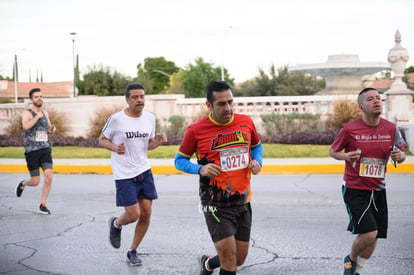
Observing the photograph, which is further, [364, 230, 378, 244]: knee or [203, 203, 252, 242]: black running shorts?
[364, 230, 378, 244]: knee

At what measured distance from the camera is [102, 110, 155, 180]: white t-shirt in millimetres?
6535

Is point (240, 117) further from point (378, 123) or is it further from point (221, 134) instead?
point (378, 123)

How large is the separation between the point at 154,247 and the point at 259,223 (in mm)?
1879

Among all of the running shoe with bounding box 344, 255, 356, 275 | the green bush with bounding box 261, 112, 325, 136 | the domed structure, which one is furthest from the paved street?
the domed structure

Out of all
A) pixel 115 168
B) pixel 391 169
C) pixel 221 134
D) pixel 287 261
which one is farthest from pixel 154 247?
pixel 391 169

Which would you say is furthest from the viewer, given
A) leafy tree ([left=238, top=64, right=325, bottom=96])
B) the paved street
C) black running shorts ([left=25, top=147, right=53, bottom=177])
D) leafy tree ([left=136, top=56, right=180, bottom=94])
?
leafy tree ([left=136, top=56, right=180, bottom=94])

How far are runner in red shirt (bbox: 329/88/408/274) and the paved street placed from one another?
2.42 ft

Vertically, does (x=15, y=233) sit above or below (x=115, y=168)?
below

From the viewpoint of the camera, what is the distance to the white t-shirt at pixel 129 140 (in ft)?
21.4

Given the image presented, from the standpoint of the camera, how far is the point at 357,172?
545cm

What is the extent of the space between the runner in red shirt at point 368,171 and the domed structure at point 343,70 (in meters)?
21.8

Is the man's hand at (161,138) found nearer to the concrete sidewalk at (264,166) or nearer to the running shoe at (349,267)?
the running shoe at (349,267)

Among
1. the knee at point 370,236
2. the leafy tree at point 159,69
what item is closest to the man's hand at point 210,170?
the knee at point 370,236

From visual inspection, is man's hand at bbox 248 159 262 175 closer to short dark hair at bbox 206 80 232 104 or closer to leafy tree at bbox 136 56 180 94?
short dark hair at bbox 206 80 232 104
